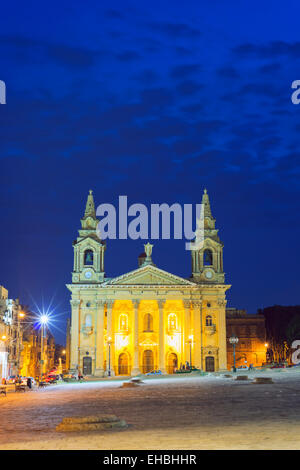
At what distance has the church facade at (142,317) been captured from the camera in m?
77.4

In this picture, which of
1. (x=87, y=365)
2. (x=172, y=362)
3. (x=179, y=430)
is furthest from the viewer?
(x=172, y=362)

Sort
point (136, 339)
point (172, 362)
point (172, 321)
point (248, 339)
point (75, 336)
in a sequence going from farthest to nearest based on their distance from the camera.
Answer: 1. point (248, 339)
2. point (172, 321)
3. point (172, 362)
4. point (136, 339)
5. point (75, 336)

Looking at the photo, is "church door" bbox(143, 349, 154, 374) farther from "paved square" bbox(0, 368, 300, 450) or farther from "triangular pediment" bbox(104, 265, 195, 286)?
"paved square" bbox(0, 368, 300, 450)

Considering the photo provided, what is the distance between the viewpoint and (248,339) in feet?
318

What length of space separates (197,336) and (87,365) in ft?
48.7

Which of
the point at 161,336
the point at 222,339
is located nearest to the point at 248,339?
the point at 222,339

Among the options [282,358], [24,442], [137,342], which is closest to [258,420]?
[24,442]

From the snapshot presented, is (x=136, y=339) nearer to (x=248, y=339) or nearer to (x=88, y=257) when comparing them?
(x=88, y=257)

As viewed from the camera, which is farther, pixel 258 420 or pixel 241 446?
pixel 258 420

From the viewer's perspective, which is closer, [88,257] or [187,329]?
[187,329]
